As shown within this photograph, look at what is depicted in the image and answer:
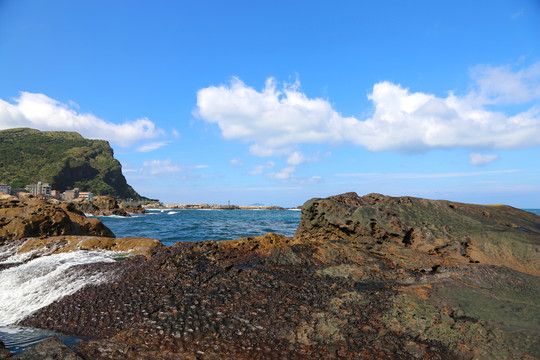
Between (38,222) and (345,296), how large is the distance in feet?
41.0

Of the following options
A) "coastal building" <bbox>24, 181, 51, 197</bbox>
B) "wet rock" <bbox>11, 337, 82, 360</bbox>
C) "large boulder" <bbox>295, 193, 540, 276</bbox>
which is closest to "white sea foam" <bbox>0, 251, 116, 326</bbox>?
"wet rock" <bbox>11, 337, 82, 360</bbox>

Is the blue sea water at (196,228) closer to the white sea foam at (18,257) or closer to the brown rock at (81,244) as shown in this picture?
the brown rock at (81,244)

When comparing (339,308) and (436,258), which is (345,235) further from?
(339,308)

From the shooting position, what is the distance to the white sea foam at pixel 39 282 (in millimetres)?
5980

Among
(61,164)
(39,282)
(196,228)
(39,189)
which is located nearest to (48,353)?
(39,282)

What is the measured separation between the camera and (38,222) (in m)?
11.6

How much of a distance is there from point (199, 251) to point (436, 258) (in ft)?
17.7

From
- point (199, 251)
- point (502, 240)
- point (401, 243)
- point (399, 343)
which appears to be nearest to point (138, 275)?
point (199, 251)

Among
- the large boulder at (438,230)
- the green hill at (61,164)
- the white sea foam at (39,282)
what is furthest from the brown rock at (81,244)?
the green hill at (61,164)

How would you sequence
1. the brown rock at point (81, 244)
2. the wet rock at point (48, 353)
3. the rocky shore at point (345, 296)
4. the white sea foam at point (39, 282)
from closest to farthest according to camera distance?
the wet rock at point (48, 353), the rocky shore at point (345, 296), the white sea foam at point (39, 282), the brown rock at point (81, 244)

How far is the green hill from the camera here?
10831 centimetres

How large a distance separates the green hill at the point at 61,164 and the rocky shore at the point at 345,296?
12354cm

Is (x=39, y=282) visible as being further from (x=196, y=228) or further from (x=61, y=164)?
(x=61, y=164)

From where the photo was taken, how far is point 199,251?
6930 millimetres
